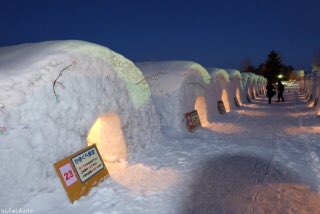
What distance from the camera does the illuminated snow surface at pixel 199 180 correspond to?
16.4 feet

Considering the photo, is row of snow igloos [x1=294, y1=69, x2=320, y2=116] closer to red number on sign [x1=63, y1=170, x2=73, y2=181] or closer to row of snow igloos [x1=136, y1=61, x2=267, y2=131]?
row of snow igloos [x1=136, y1=61, x2=267, y2=131]

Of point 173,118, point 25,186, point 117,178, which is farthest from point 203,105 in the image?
point 25,186

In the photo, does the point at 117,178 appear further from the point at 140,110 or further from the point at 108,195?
the point at 140,110

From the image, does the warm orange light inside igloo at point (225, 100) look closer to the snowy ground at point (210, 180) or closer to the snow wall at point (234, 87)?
the snow wall at point (234, 87)

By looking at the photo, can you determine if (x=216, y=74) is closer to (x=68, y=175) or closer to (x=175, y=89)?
(x=175, y=89)

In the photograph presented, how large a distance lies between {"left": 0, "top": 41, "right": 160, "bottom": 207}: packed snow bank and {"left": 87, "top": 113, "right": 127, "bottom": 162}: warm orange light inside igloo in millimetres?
24

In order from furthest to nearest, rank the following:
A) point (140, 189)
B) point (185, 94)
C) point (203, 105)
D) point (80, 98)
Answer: point (203, 105), point (185, 94), point (80, 98), point (140, 189)

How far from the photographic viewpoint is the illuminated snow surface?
16.4 ft

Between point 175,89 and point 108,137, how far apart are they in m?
4.68

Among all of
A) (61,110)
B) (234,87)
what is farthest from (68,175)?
(234,87)

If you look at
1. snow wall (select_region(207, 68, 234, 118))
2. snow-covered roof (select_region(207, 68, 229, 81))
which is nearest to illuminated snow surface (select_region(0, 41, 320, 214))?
snow wall (select_region(207, 68, 234, 118))

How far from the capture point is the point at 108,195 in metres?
5.55

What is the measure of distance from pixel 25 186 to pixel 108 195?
1.44 m

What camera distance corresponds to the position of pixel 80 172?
570 centimetres
